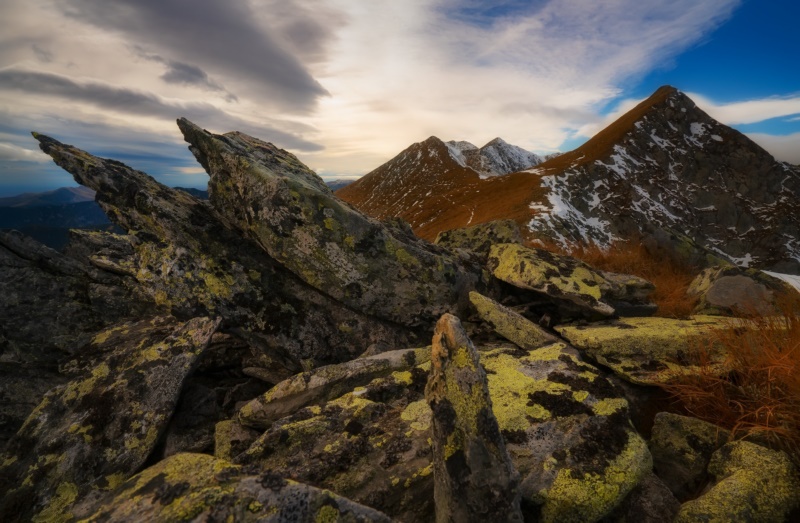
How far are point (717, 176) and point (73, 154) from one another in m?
112

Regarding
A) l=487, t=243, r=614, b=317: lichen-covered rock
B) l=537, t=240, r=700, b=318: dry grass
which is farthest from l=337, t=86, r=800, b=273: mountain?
l=487, t=243, r=614, b=317: lichen-covered rock

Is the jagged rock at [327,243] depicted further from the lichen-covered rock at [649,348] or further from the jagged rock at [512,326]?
the lichen-covered rock at [649,348]

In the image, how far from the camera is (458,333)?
4023mm

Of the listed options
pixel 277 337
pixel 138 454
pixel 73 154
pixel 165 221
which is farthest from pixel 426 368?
pixel 73 154

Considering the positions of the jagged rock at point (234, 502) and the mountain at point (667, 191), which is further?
the mountain at point (667, 191)

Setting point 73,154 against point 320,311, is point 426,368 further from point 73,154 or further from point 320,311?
point 73,154

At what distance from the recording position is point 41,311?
9133 millimetres

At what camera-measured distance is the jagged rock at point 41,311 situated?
7819mm

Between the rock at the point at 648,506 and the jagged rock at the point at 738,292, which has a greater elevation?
the jagged rock at the point at 738,292

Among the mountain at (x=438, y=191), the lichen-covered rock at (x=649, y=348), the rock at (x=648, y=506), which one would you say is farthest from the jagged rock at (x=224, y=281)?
the mountain at (x=438, y=191)

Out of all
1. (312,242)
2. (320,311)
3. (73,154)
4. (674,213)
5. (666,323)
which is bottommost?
(320,311)

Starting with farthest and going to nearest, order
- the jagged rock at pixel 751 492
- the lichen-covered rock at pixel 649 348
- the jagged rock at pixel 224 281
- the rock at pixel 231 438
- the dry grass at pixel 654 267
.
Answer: the dry grass at pixel 654 267 < the jagged rock at pixel 224 281 < the lichen-covered rock at pixel 649 348 < the rock at pixel 231 438 < the jagged rock at pixel 751 492

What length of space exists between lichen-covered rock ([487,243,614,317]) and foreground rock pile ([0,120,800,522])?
0.06 meters

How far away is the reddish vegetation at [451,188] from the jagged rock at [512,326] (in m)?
16.1
